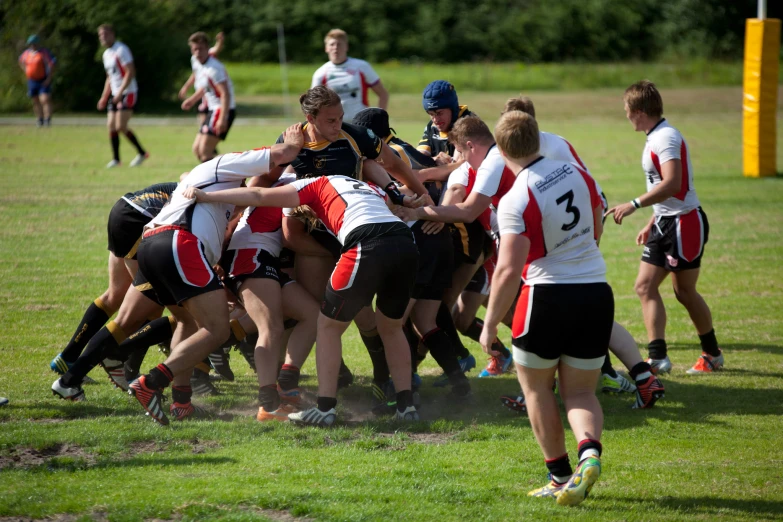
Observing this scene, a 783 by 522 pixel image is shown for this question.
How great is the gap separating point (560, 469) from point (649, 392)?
5.72 ft

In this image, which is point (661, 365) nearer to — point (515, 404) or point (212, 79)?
point (515, 404)

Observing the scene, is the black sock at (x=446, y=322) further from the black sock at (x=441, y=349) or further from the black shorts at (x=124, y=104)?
the black shorts at (x=124, y=104)

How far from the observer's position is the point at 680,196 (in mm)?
6578

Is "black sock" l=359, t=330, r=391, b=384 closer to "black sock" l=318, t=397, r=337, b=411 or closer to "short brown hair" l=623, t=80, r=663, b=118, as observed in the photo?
"black sock" l=318, t=397, r=337, b=411

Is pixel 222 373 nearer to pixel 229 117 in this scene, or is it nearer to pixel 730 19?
pixel 229 117

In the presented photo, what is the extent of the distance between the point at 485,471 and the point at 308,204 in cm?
188

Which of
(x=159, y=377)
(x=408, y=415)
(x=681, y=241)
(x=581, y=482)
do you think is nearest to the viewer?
(x=581, y=482)

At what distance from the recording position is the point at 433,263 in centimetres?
580

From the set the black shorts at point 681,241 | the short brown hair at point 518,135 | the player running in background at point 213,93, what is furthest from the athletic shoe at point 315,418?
the player running in background at point 213,93

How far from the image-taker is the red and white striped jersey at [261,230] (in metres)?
5.59

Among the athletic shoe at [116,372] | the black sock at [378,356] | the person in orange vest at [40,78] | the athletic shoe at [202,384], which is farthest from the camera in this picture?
the person in orange vest at [40,78]

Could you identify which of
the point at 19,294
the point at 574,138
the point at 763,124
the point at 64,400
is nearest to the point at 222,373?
the point at 64,400

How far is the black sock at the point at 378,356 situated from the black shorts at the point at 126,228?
166 cm

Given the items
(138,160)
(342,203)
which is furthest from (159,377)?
(138,160)
